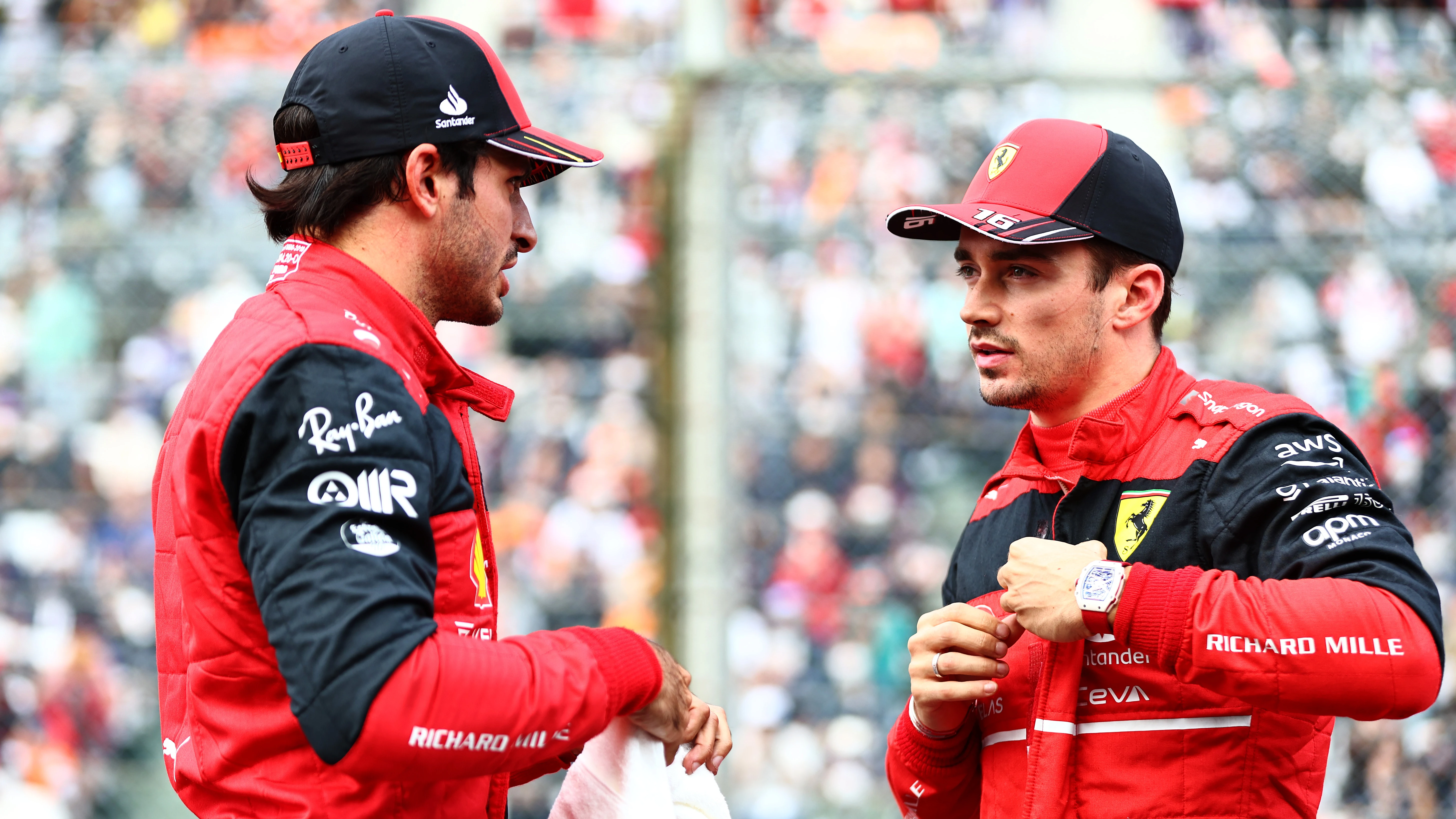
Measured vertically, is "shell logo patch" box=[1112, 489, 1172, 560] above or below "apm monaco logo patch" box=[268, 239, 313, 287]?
below

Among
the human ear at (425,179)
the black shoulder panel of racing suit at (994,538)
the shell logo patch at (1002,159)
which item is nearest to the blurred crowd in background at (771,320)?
the black shoulder panel of racing suit at (994,538)

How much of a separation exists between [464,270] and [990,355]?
848mm

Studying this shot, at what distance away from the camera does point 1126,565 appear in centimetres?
184

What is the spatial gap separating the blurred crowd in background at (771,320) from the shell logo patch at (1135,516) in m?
3.21

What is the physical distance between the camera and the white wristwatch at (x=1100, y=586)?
5.82 feet

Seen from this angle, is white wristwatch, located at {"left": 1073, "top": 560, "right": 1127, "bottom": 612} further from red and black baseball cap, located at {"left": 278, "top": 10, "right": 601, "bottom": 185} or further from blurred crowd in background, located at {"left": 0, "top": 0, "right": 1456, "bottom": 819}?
blurred crowd in background, located at {"left": 0, "top": 0, "right": 1456, "bottom": 819}

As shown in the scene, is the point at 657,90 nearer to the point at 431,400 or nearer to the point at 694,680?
the point at 694,680

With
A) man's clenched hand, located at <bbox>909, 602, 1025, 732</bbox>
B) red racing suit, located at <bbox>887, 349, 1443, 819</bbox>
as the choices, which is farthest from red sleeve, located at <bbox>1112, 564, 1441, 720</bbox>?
man's clenched hand, located at <bbox>909, 602, 1025, 732</bbox>

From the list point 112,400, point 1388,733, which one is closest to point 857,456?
point 1388,733

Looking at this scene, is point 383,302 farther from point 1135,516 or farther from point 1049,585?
point 1135,516

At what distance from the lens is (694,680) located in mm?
5070

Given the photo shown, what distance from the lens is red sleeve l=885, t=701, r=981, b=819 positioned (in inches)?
84.7

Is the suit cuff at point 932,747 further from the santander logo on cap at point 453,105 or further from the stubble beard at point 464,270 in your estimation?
the santander logo on cap at point 453,105

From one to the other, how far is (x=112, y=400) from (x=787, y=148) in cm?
352
